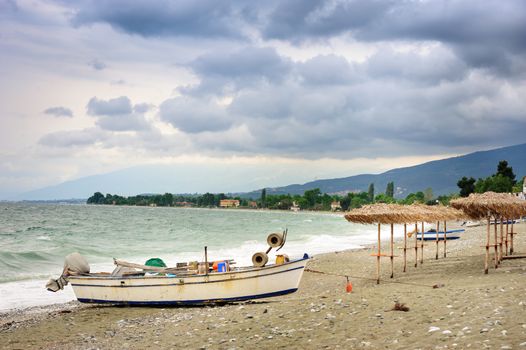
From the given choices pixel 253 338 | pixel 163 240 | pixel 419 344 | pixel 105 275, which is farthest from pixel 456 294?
pixel 163 240

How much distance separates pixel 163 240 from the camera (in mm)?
54688

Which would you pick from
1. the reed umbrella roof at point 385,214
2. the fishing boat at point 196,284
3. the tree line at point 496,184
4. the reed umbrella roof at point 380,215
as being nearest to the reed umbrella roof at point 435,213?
the reed umbrella roof at point 385,214

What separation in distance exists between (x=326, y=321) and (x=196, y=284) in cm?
610

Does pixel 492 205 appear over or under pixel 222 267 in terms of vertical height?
over

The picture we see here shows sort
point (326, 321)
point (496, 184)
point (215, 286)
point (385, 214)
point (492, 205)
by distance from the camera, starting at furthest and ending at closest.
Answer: point (496, 184) → point (385, 214) → point (492, 205) → point (215, 286) → point (326, 321)

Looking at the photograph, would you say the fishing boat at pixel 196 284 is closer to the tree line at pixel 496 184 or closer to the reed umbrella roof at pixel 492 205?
the reed umbrella roof at pixel 492 205

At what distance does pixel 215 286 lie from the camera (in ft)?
53.7

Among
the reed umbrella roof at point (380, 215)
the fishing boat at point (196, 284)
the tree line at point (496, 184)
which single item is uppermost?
the tree line at point (496, 184)

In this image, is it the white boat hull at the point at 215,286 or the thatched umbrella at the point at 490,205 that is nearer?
the white boat hull at the point at 215,286

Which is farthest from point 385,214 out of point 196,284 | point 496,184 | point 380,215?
point 496,184

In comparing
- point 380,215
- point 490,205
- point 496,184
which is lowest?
point 380,215

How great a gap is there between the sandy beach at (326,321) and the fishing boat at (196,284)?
36cm

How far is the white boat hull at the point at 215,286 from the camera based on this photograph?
641 inches

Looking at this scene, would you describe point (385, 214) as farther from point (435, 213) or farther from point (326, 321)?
point (326, 321)
